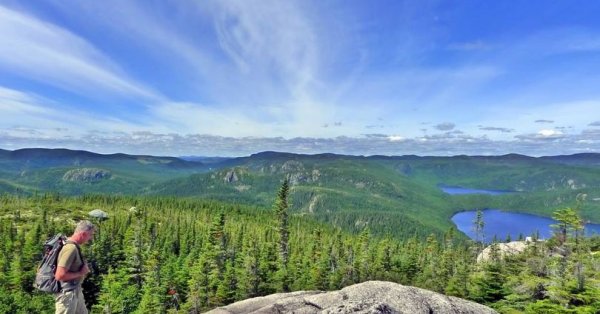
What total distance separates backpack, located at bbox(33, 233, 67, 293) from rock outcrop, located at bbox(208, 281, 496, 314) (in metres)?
8.72

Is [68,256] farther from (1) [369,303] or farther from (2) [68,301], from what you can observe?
(1) [369,303]

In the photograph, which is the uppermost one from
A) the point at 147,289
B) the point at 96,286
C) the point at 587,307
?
the point at 587,307

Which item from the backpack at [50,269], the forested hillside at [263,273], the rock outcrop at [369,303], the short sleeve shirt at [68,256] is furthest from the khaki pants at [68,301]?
Answer: the forested hillside at [263,273]

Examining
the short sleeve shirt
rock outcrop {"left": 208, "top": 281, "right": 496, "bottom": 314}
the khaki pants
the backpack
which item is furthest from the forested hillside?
the backpack

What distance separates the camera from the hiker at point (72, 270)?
46.0 ft

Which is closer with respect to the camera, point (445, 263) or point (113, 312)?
point (113, 312)

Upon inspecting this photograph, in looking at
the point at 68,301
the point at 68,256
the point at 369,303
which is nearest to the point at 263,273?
the point at 369,303

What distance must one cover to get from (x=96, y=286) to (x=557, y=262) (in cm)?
10514

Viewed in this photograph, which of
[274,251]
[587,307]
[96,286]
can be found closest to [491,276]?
[587,307]

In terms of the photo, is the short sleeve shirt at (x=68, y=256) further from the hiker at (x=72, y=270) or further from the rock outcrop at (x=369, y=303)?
the rock outcrop at (x=369, y=303)

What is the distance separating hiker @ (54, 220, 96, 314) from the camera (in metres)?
14.0

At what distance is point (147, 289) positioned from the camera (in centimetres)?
8200

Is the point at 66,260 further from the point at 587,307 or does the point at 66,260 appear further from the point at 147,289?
the point at 147,289

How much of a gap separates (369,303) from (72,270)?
39.7ft
